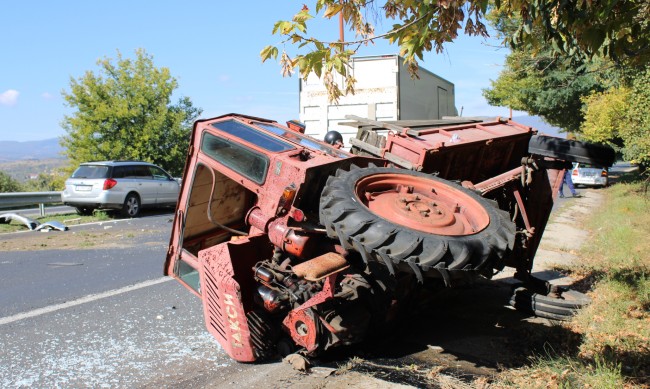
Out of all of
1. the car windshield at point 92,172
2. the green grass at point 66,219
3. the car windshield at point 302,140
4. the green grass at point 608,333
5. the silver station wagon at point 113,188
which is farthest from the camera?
the car windshield at point 92,172

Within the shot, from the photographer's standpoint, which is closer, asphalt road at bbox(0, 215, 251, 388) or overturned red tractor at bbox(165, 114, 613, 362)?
overturned red tractor at bbox(165, 114, 613, 362)

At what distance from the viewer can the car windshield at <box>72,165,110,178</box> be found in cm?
1551

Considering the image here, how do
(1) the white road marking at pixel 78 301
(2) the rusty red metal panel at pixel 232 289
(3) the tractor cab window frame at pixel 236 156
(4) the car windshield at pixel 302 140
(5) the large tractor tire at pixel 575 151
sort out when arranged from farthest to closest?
(5) the large tractor tire at pixel 575 151
(1) the white road marking at pixel 78 301
(4) the car windshield at pixel 302 140
(3) the tractor cab window frame at pixel 236 156
(2) the rusty red metal panel at pixel 232 289

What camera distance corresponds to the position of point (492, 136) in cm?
659

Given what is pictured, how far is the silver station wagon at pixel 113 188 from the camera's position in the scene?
15219 millimetres

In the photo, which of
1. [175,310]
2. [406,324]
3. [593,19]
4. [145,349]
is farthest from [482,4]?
[175,310]

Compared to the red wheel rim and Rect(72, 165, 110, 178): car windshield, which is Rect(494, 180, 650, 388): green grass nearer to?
the red wheel rim

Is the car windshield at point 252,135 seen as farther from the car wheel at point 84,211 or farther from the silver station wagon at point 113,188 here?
the car wheel at point 84,211

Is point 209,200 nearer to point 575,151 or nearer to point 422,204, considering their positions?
point 422,204

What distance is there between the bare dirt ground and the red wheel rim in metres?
1.08

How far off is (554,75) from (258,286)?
81.1ft

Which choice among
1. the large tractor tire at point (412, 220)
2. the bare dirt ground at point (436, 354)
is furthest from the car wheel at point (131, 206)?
the large tractor tire at point (412, 220)

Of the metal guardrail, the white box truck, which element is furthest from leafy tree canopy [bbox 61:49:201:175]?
the white box truck

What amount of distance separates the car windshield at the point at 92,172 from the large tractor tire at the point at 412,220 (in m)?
12.8
